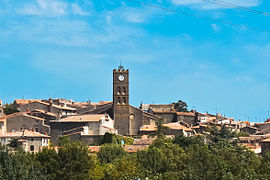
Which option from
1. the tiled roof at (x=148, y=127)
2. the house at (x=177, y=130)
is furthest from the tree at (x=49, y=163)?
the tiled roof at (x=148, y=127)

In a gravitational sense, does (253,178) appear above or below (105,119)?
below

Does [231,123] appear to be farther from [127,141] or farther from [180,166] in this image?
[180,166]

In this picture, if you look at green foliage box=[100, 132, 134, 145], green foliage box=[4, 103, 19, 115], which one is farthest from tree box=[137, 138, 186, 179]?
green foliage box=[4, 103, 19, 115]

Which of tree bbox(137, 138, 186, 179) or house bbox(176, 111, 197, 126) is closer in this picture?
tree bbox(137, 138, 186, 179)

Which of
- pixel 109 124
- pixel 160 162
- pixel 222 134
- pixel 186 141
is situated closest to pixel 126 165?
pixel 160 162

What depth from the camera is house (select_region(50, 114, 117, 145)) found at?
307ft

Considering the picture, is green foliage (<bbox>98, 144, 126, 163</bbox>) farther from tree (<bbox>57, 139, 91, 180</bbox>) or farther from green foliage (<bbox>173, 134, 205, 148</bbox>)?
green foliage (<bbox>173, 134, 205, 148</bbox>)

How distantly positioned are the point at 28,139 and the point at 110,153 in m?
17.5

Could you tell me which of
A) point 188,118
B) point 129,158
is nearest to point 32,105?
point 188,118

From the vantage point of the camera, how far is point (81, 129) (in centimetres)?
9444

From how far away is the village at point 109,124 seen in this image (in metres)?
91.1

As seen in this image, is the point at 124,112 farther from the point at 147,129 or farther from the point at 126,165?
the point at 126,165

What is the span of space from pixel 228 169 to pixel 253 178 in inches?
266

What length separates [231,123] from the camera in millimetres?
130625
